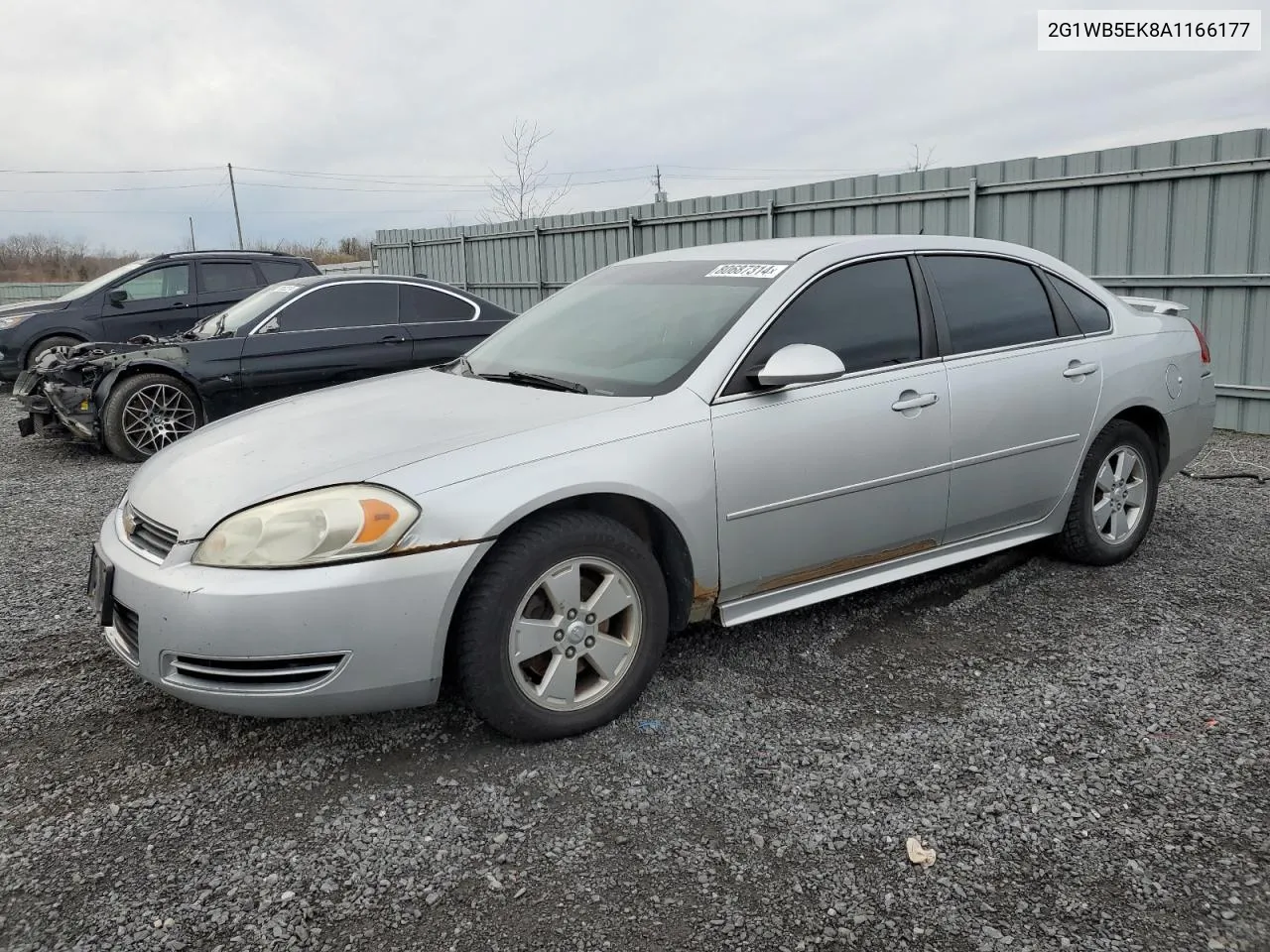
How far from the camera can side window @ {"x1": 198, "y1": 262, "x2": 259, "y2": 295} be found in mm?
11570

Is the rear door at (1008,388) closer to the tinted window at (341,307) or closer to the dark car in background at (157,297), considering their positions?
the tinted window at (341,307)

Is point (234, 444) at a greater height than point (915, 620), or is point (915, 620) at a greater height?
point (234, 444)

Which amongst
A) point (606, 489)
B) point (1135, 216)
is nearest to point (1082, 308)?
point (606, 489)

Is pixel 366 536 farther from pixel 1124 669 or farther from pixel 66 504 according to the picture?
pixel 66 504

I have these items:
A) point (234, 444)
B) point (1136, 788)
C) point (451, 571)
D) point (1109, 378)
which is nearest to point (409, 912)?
point (451, 571)

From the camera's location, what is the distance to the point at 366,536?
9.11 ft

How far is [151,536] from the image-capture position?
3123mm

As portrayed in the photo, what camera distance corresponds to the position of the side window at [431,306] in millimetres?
8844

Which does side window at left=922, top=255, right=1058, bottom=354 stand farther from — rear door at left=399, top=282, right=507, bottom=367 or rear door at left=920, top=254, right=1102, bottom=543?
rear door at left=399, top=282, right=507, bottom=367

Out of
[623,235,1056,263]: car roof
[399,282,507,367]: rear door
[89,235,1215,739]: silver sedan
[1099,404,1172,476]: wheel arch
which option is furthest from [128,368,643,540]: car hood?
[399,282,507,367]: rear door

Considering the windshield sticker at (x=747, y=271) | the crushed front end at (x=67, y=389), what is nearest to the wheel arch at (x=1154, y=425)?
the windshield sticker at (x=747, y=271)

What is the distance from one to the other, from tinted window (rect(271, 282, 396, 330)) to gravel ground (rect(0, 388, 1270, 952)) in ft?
15.4

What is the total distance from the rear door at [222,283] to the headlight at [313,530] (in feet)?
31.7

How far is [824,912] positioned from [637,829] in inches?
22.3
